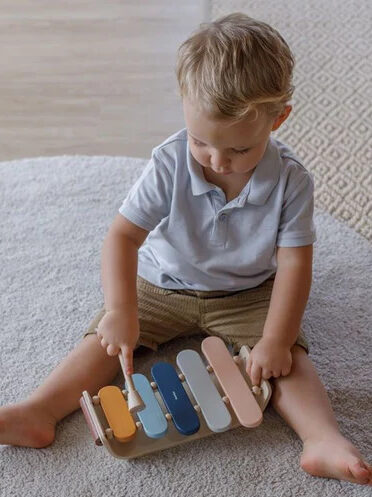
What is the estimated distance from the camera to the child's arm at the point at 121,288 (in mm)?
945

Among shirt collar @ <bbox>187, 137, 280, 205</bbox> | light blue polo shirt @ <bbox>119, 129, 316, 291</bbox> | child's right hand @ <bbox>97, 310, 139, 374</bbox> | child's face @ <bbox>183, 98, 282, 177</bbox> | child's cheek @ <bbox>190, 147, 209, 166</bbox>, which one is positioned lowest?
child's right hand @ <bbox>97, 310, 139, 374</bbox>

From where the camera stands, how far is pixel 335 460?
2.93 ft

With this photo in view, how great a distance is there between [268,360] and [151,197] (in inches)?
10.5

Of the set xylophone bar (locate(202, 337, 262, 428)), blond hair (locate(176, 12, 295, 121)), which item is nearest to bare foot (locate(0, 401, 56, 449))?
xylophone bar (locate(202, 337, 262, 428))

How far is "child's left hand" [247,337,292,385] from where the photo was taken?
Result: 96cm

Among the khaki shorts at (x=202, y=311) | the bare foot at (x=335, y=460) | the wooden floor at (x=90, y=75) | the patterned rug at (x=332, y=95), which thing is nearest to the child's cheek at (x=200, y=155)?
the khaki shorts at (x=202, y=311)

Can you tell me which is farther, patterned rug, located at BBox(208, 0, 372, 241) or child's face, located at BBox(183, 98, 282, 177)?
patterned rug, located at BBox(208, 0, 372, 241)

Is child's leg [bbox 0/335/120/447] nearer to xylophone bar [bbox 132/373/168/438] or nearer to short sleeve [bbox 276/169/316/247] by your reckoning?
xylophone bar [bbox 132/373/168/438]

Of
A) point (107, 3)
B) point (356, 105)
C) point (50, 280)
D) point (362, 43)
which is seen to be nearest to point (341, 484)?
point (50, 280)

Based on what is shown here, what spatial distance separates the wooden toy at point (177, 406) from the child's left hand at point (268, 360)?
0.02 meters

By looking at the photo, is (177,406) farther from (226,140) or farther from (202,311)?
(226,140)

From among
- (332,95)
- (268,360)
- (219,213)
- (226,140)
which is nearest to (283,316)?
(268,360)

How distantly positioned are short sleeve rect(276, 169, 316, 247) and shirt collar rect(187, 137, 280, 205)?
0.03 metres

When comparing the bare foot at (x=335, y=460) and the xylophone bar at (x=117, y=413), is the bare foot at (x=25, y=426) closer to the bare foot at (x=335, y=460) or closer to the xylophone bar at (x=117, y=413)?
the xylophone bar at (x=117, y=413)
